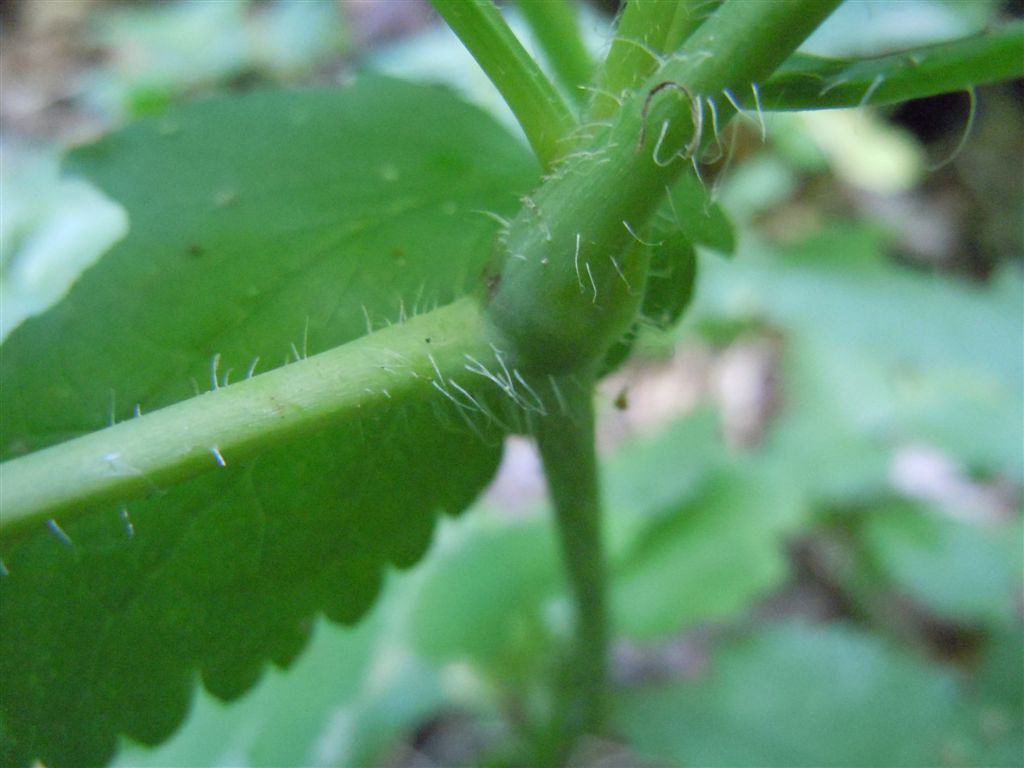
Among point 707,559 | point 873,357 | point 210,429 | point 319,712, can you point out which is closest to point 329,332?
point 210,429

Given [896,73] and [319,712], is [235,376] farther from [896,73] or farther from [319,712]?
[319,712]

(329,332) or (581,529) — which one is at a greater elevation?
(329,332)

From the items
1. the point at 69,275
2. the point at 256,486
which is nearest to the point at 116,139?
the point at 256,486

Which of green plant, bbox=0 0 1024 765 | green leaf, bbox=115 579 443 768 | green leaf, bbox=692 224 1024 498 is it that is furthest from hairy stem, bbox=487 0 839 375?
green leaf, bbox=692 224 1024 498

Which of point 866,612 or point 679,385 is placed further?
point 679,385

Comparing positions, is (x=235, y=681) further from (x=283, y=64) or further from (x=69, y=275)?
(x=283, y=64)

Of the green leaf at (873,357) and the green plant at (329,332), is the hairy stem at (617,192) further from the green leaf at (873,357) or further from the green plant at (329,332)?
the green leaf at (873,357)

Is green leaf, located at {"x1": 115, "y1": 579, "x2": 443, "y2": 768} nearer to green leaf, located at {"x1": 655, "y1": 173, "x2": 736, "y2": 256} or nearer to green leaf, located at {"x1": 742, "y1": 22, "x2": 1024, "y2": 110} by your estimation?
green leaf, located at {"x1": 655, "y1": 173, "x2": 736, "y2": 256}
